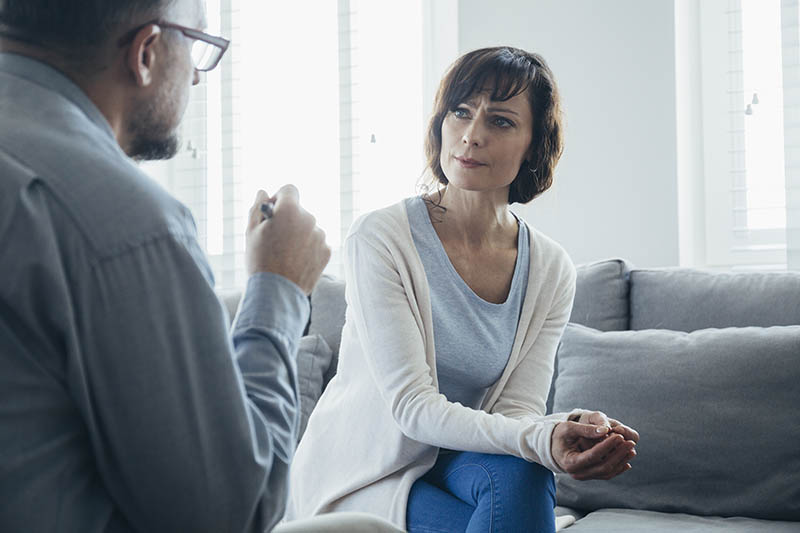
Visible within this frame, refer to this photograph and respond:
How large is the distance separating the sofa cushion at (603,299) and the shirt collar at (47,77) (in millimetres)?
1607

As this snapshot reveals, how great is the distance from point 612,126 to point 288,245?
7.21 ft

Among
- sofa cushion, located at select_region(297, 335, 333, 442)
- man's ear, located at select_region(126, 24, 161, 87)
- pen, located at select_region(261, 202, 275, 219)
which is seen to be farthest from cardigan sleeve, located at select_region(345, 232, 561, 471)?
man's ear, located at select_region(126, 24, 161, 87)

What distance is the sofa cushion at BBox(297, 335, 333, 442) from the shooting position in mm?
2234

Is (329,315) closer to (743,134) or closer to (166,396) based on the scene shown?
(743,134)

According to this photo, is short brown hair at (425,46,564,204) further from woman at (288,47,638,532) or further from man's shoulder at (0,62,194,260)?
man's shoulder at (0,62,194,260)

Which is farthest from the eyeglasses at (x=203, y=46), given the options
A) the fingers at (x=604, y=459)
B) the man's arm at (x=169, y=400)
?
the fingers at (x=604, y=459)

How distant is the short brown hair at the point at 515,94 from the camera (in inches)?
70.2

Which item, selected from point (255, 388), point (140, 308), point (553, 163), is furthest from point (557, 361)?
point (140, 308)

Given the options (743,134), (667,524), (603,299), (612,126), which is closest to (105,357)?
(667,524)

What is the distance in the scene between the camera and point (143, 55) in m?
0.81

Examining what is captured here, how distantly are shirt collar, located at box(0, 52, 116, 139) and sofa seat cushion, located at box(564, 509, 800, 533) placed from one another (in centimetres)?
128

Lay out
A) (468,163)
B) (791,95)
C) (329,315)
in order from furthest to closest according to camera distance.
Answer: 1. (791,95)
2. (329,315)
3. (468,163)

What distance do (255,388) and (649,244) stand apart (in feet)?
7.37

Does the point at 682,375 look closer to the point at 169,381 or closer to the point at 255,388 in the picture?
the point at 255,388
